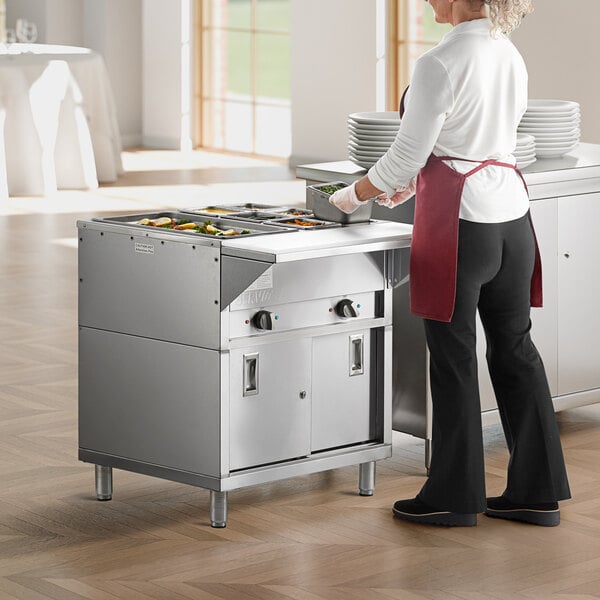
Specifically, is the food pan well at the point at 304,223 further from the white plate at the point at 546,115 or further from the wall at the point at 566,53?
the wall at the point at 566,53

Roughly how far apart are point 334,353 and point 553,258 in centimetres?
110

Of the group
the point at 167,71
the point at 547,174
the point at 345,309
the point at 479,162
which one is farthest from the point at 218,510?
the point at 167,71

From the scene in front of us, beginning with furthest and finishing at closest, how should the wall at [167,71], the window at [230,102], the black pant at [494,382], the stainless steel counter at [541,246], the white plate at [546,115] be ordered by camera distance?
the wall at [167,71] < the window at [230,102] < the white plate at [546,115] < the stainless steel counter at [541,246] < the black pant at [494,382]

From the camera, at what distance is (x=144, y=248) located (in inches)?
151

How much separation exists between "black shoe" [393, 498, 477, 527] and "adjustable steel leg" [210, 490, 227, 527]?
498mm

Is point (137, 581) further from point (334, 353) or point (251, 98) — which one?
point (251, 98)

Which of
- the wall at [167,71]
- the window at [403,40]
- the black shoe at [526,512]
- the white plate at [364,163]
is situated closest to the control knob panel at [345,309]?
the black shoe at [526,512]

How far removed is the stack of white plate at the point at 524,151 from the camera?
462 cm

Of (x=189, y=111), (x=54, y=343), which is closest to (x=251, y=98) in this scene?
(x=189, y=111)

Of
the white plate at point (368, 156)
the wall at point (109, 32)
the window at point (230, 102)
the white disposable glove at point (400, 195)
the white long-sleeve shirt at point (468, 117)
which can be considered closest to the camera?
the white long-sleeve shirt at point (468, 117)

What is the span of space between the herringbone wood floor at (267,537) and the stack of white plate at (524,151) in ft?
3.10

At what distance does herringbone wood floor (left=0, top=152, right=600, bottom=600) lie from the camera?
11.2 feet

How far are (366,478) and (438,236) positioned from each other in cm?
84

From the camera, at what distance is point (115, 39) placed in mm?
13930
